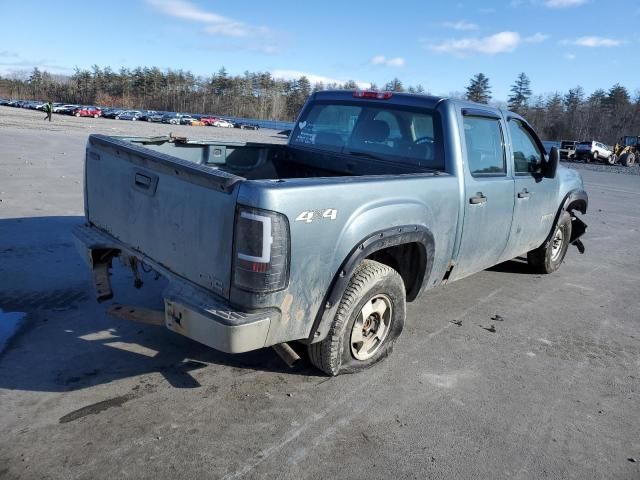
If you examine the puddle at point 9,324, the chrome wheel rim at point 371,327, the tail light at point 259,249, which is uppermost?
the tail light at point 259,249

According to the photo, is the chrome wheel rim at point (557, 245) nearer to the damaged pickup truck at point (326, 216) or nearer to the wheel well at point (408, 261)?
the damaged pickup truck at point (326, 216)

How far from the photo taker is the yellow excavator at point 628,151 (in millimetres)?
41031

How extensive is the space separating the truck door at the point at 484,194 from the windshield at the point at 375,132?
0.31 meters

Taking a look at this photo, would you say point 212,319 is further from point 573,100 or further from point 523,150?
point 573,100

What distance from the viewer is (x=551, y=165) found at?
17.8 feet

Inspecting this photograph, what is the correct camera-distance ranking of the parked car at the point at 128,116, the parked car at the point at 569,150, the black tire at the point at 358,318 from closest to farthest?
the black tire at the point at 358,318
the parked car at the point at 569,150
the parked car at the point at 128,116

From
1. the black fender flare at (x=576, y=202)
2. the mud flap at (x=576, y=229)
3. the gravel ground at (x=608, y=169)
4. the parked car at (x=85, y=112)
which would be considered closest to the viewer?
the black fender flare at (x=576, y=202)

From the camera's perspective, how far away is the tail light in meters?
2.74

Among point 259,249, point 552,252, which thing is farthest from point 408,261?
point 552,252

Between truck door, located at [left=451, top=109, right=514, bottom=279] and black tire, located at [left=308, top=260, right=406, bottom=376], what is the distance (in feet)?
2.95

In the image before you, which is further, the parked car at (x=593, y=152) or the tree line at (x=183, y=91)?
the tree line at (x=183, y=91)

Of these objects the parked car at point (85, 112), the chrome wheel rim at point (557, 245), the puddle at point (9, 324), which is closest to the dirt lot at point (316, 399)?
the puddle at point (9, 324)

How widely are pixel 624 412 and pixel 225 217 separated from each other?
9.90 ft

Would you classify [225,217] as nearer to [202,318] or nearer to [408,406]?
[202,318]
